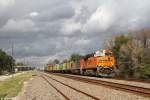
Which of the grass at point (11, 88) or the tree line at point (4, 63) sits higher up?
the tree line at point (4, 63)

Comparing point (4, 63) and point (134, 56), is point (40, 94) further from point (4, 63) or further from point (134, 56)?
point (4, 63)

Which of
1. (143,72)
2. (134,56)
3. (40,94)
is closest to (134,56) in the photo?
(134,56)

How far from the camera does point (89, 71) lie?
5497 cm

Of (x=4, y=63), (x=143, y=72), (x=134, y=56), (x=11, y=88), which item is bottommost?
(x=11, y=88)

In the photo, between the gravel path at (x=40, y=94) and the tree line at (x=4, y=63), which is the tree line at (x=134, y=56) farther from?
the tree line at (x=4, y=63)

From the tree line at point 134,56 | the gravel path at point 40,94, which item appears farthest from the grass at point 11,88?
the tree line at point 134,56

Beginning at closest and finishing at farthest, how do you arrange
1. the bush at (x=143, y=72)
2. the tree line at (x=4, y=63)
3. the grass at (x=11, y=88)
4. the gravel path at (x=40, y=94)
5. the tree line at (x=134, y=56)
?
the gravel path at (x=40, y=94), the grass at (x=11, y=88), the bush at (x=143, y=72), the tree line at (x=134, y=56), the tree line at (x=4, y=63)

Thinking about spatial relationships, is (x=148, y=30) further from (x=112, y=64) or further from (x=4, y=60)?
(x=4, y=60)

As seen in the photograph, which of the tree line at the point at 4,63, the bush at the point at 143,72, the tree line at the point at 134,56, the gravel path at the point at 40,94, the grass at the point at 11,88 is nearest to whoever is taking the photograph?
the gravel path at the point at 40,94

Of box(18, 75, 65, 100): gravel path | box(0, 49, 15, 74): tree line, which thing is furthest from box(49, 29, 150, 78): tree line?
box(0, 49, 15, 74): tree line

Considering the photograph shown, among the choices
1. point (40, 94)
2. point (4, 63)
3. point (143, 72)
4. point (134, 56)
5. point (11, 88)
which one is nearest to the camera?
point (40, 94)

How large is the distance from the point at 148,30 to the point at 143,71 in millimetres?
39044

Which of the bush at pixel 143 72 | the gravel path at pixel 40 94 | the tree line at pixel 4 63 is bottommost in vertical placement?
the gravel path at pixel 40 94

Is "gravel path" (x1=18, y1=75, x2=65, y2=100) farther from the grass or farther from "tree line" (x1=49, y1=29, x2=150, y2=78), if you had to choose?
"tree line" (x1=49, y1=29, x2=150, y2=78)
